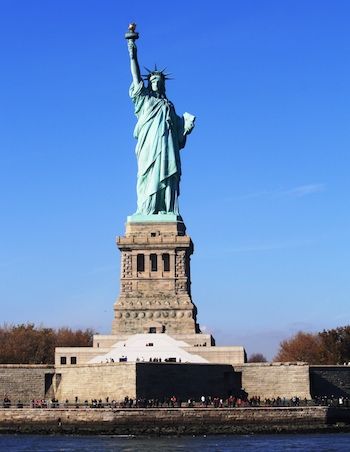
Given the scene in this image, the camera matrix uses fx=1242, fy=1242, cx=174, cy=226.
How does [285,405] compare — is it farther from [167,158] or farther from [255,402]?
[167,158]

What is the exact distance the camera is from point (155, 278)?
66.2 meters

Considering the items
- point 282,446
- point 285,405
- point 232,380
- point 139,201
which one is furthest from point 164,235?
point 282,446

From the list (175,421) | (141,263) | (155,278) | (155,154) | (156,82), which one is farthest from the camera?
(156,82)

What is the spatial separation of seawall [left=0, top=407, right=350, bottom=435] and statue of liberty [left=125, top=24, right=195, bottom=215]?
17.0 m

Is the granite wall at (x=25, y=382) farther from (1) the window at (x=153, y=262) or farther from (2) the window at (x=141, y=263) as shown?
(1) the window at (x=153, y=262)

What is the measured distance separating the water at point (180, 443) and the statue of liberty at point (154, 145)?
19.7m

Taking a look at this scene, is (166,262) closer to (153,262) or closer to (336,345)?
(153,262)

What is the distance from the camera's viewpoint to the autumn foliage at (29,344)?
73875 millimetres

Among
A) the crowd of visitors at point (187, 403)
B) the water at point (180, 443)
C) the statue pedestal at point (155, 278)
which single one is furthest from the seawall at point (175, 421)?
the statue pedestal at point (155, 278)

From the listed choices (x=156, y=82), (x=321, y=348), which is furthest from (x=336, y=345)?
(x=156, y=82)

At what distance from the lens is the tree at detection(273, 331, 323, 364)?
264 feet

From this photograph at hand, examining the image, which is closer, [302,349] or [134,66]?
[134,66]

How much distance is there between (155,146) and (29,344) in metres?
15.9

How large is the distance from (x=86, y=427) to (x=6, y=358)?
2093 cm
